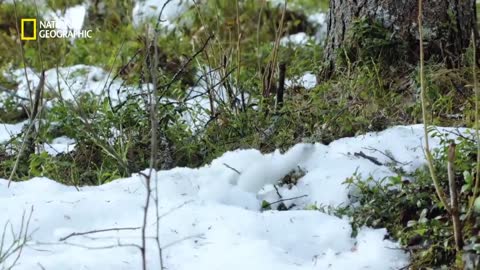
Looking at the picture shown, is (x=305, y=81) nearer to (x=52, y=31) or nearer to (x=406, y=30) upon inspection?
(x=406, y=30)

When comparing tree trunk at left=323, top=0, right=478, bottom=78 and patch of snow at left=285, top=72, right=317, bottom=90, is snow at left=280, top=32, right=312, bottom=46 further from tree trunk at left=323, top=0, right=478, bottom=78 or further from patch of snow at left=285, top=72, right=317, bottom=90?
tree trunk at left=323, top=0, right=478, bottom=78

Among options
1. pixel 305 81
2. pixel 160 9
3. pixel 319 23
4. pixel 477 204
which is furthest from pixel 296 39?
pixel 477 204

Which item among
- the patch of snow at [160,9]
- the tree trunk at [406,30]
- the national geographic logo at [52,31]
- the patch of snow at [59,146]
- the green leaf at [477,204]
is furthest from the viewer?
the patch of snow at [160,9]

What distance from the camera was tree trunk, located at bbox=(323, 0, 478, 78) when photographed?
386cm

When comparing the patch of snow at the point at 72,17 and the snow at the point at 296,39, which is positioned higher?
the patch of snow at the point at 72,17

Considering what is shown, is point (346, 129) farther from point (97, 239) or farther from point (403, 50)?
point (97, 239)

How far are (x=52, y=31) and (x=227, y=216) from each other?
131 inches

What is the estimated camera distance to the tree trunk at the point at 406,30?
3.86 metres

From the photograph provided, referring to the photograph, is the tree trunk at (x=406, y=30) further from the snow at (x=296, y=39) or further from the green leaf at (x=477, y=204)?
the snow at (x=296, y=39)

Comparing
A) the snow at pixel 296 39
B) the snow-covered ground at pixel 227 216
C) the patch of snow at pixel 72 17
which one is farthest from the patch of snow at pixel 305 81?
the patch of snow at pixel 72 17

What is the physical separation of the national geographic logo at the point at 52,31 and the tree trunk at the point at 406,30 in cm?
220

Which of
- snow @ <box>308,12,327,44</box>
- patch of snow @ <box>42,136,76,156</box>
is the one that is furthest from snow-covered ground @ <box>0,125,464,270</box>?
snow @ <box>308,12,327,44</box>

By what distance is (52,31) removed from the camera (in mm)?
5703

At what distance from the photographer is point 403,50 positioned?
3.87 metres
